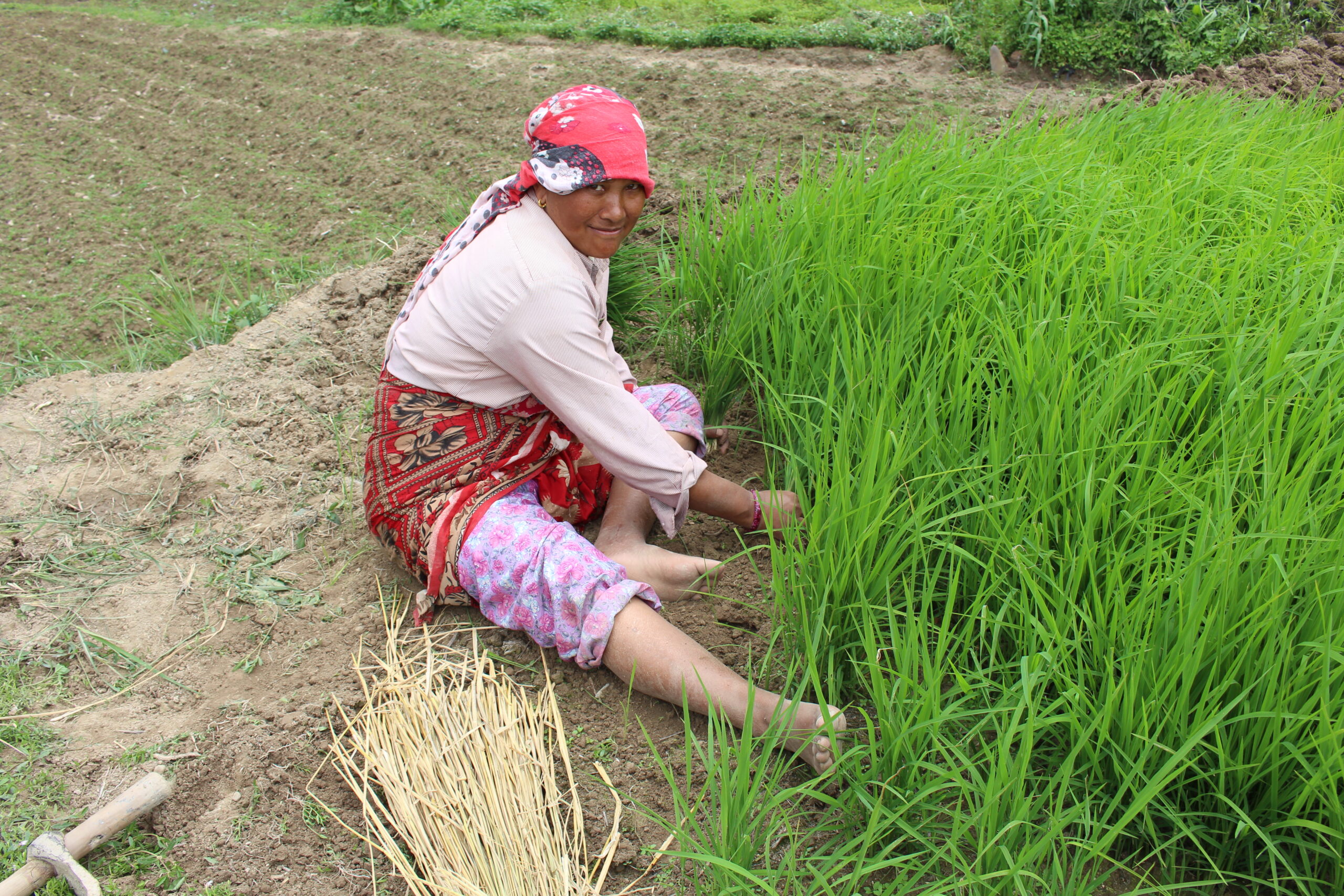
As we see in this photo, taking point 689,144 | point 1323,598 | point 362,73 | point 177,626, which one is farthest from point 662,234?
point 362,73

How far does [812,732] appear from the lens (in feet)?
4.98

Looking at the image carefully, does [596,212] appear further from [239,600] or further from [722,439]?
[239,600]

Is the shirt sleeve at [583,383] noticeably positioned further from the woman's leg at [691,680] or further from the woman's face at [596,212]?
the woman's leg at [691,680]

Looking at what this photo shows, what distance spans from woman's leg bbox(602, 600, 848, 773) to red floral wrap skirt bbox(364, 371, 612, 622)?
1.32ft

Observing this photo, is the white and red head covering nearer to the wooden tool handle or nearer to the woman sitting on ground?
the woman sitting on ground

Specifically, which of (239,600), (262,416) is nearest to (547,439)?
(239,600)

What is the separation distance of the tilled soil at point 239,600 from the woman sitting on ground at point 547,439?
135 mm

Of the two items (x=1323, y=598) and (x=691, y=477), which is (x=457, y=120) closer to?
(x=691, y=477)

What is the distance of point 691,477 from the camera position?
194 centimetres

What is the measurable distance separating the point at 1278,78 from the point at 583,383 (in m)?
4.45

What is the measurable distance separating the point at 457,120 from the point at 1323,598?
4.46 meters

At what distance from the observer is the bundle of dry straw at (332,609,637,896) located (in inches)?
57.4

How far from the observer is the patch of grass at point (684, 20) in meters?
5.68

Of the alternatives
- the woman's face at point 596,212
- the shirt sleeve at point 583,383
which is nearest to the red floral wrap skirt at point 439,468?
the shirt sleeve at point 583,383
